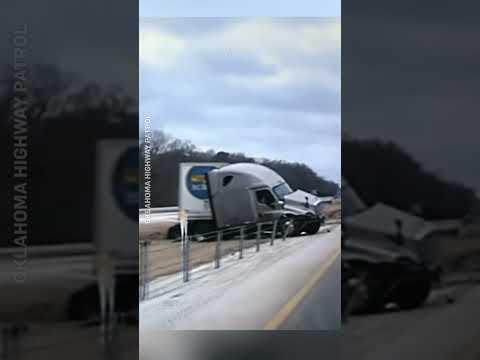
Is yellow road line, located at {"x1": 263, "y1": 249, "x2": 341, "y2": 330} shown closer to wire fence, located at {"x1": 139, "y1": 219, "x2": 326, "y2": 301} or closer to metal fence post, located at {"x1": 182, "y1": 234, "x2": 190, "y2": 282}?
wire fence, located at {"x1": 139, "y1": 219, "x2": 326, "y2": 301}

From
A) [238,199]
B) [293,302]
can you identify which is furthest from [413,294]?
[238,199]

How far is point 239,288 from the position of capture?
324 cm

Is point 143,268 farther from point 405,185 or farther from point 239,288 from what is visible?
point 405,185

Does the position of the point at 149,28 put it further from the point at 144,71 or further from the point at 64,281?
the point at 64,281

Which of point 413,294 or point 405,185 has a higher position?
point 405,185

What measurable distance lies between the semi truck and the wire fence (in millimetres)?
25

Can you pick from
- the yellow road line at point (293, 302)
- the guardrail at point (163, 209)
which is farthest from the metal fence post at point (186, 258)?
the yellow road line at point (293, 302)

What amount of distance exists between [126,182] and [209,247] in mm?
696

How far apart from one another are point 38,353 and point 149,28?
1558 mm

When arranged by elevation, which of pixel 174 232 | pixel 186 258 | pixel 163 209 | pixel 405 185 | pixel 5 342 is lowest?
pixel 5 342

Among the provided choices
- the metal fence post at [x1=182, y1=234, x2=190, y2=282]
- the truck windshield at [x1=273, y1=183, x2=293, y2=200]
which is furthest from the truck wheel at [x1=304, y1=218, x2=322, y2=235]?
the metal fence post at [x1=182, y1=234, x2=190, y2=282]

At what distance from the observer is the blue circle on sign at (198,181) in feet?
10.8

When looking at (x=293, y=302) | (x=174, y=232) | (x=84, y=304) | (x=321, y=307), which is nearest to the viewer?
(x=84, y=304)

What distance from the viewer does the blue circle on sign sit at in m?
3.29
